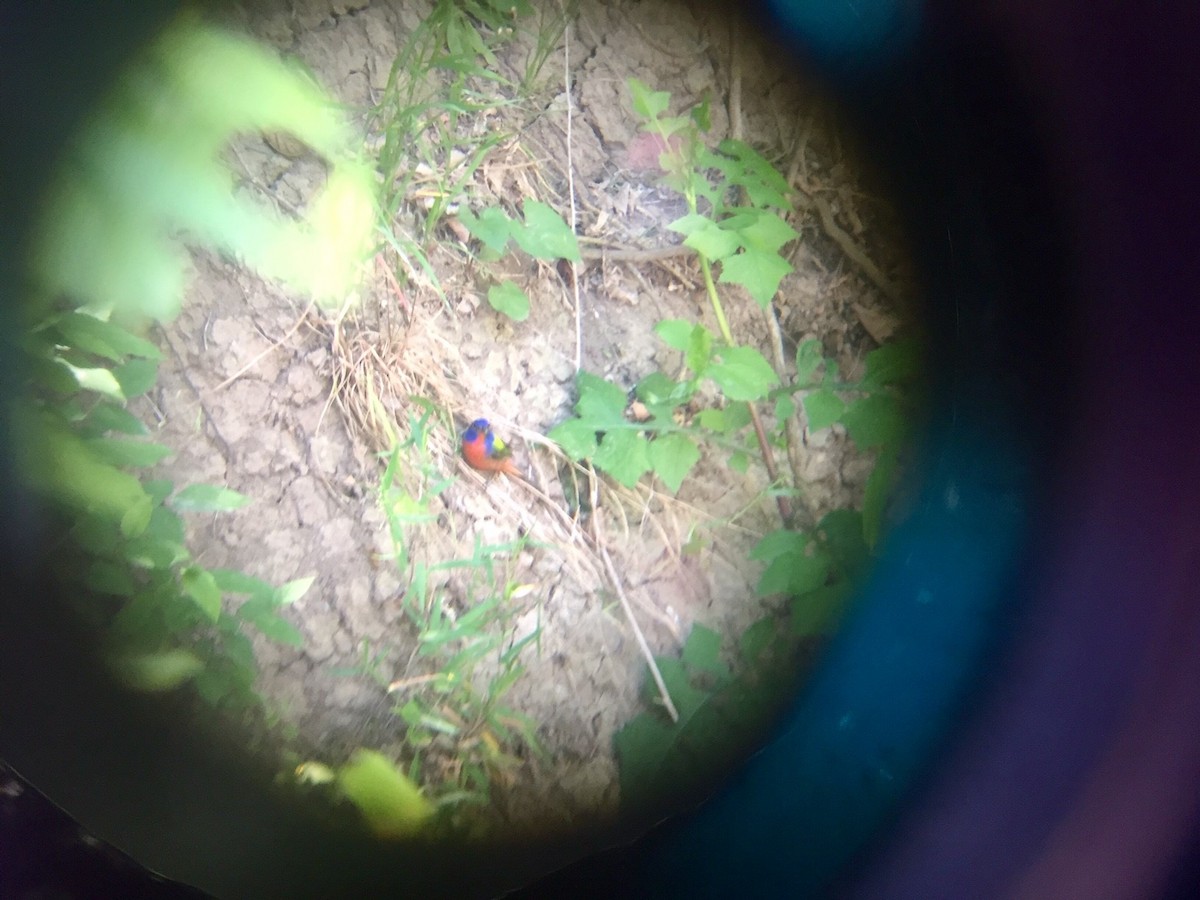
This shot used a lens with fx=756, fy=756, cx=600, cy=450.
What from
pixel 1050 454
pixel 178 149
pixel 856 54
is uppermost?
pixel 856 54

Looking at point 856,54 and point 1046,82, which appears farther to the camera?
point 856,54

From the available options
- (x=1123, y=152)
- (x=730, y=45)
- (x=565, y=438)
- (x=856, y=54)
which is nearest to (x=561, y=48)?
(x=730, y=45)

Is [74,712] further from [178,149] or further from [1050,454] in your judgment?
[1050,454]

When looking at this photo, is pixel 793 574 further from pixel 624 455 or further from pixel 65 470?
pixel 65 470

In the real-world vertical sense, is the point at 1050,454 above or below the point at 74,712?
above

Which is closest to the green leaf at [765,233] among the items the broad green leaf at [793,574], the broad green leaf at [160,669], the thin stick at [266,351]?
the broad green leaf at [793,574]

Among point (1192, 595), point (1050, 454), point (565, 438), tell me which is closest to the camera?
point (1192, 595)
